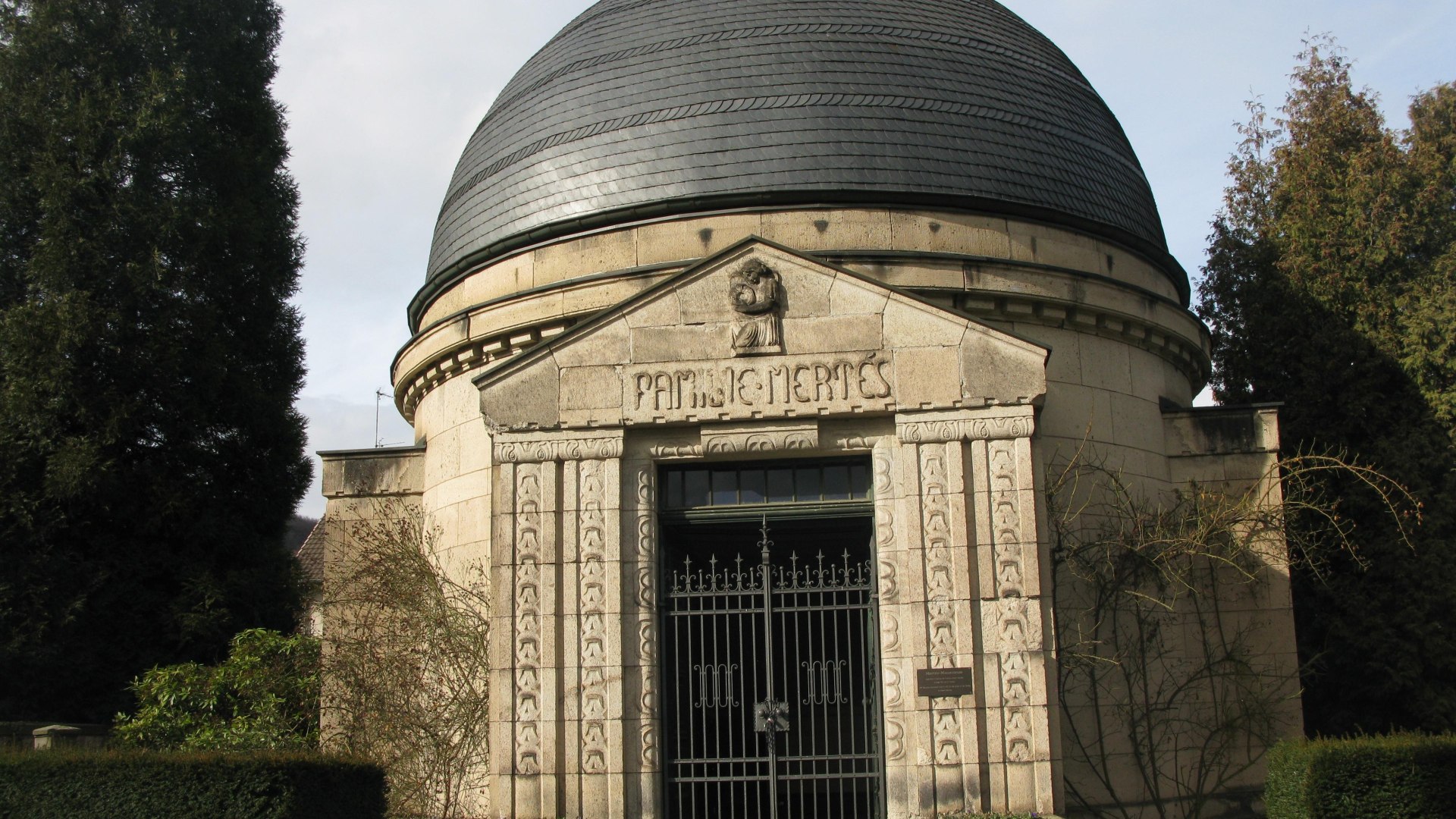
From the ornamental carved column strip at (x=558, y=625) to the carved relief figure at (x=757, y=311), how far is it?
132 cm

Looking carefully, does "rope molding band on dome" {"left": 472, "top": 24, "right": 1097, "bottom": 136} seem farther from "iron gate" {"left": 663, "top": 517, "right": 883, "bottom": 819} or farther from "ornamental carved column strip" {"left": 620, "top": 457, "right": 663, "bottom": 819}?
"ornamental carved column strip" {"left": 620, "top": 457, "right": 663, "bottom": 819}

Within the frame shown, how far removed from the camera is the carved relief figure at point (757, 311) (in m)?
10.5

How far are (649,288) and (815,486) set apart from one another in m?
2.20

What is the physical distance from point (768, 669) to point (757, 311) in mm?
2912

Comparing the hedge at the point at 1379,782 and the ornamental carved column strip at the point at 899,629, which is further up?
the ornamental carved column strip at the point at 899,629

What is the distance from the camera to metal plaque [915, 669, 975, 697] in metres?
9.70

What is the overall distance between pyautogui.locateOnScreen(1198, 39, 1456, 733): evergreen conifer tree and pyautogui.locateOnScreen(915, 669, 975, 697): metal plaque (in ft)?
25.5

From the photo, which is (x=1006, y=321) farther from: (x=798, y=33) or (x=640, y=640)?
(x=640, y=640)

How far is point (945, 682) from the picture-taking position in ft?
31.9

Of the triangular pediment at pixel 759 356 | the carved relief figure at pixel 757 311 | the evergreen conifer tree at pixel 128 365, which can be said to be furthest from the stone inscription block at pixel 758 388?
the evergreen conifer tree at pixel 128 365

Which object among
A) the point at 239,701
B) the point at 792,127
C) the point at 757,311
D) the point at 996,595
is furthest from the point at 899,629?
the point at 239,701

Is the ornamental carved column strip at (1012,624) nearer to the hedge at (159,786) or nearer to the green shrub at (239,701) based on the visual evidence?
the hedge at (159,786)

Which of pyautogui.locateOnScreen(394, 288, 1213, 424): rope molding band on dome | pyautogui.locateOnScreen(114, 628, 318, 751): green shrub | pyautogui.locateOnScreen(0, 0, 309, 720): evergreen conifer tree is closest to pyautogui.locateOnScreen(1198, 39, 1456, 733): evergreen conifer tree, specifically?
pyautogui.locateOnScreen(394, 288, 1213, 424): rope molding band on dome

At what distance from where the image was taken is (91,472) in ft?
49.6
